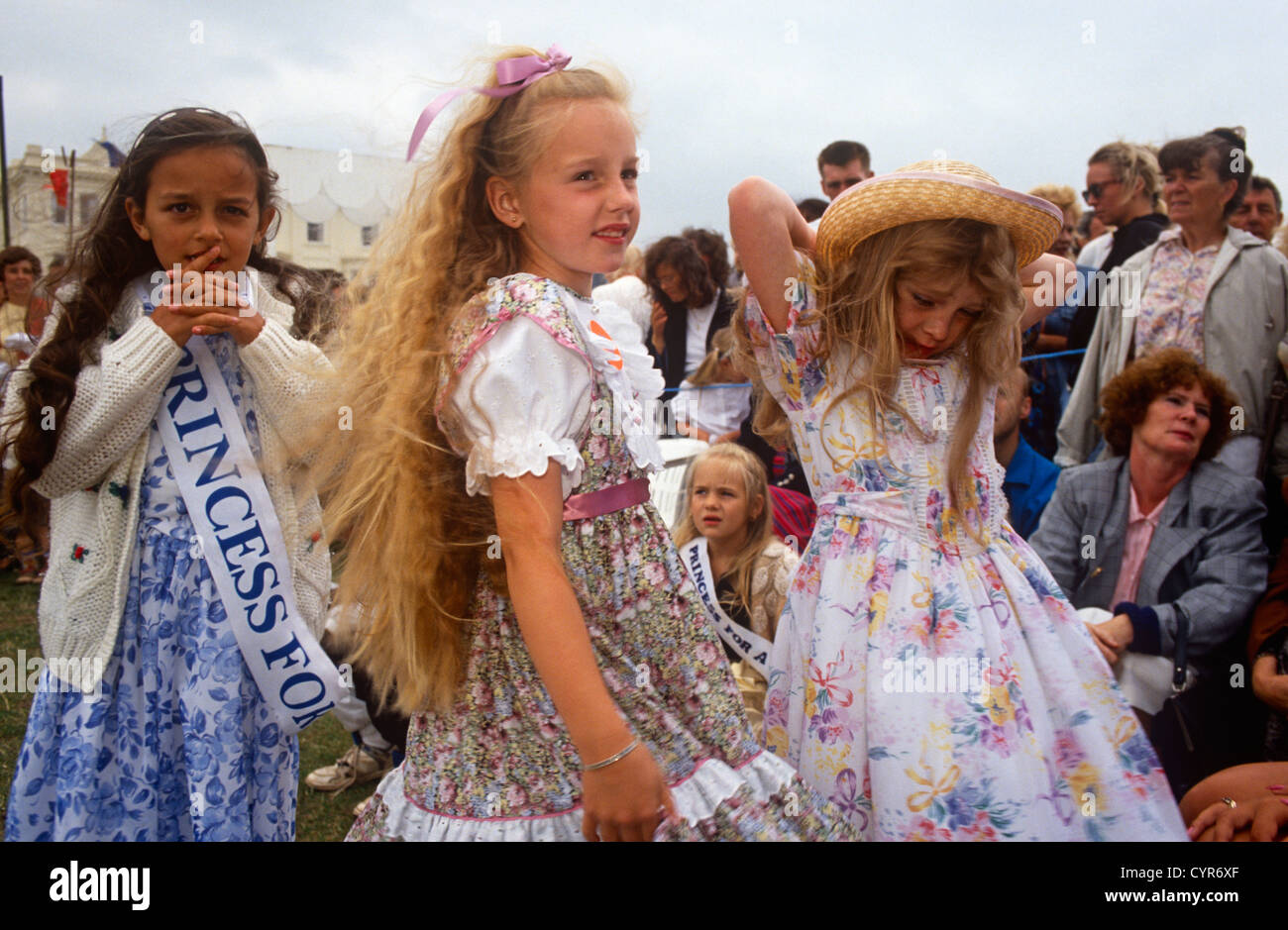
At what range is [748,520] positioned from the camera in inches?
136

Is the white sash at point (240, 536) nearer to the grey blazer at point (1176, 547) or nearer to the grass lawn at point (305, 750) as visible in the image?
the grass lawn at point (305, 750)

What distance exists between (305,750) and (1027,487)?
2.86 metres

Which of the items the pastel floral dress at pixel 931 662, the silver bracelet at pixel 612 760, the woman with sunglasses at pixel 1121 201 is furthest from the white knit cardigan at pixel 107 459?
the woman with sunglasses at pixel 1121 201

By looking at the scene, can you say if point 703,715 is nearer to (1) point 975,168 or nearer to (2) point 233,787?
(2) point 233,787

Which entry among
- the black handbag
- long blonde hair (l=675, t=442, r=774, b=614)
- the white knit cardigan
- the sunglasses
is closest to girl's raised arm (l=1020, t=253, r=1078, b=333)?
the black handbag

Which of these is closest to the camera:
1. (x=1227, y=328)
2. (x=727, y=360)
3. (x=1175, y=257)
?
(x=1227, y=328)

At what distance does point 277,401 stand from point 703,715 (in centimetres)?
116

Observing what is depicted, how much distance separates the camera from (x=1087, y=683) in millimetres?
1864

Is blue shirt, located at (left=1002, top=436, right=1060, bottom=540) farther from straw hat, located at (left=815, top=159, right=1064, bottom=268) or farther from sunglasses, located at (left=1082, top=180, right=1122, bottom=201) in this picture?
straw hat, located at (left=815, top=159, right=1064, bottom=268)

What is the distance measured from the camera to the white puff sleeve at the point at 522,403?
1.41 metres

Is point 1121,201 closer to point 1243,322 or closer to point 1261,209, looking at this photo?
point 1261,209

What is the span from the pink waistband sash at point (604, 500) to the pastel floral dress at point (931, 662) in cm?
52

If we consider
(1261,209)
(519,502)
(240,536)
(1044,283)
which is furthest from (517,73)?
(1261,209)
